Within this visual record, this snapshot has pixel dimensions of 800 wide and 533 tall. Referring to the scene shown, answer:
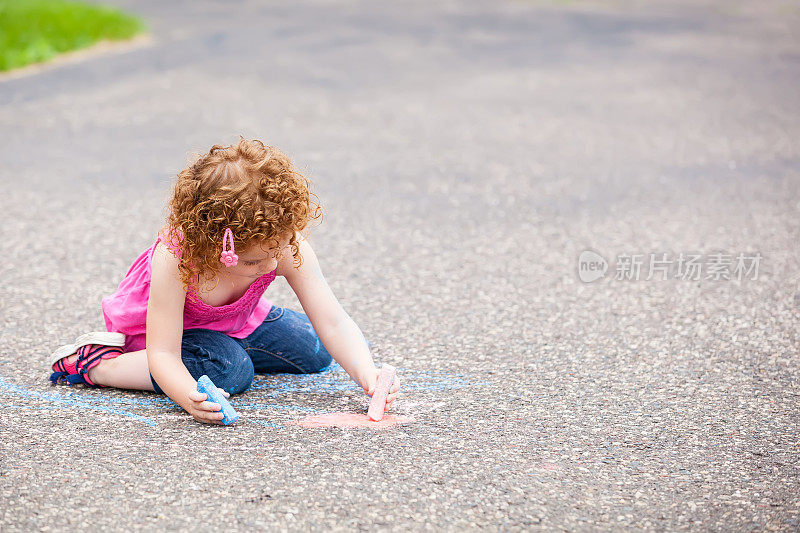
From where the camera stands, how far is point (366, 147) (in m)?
6.22

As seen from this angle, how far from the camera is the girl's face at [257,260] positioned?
244 cm

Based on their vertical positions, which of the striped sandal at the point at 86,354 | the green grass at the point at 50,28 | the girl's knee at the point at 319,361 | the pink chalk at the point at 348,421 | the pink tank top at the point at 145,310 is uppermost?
the green grass at the point at 50,28

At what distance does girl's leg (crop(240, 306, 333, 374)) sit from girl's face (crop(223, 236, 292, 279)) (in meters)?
0.37

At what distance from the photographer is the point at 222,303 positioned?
273cm

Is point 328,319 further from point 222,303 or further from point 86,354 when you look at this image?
point 86,354

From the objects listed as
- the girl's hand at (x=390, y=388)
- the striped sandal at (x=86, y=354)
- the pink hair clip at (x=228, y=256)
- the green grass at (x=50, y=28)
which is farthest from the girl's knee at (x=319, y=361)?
the green grass at (x=50, y=28)

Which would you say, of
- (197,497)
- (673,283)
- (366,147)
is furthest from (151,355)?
(366,147)

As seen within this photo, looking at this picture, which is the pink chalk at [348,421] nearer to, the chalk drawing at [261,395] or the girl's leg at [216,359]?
the chalk drawing at [261,395]

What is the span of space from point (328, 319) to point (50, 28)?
7.86 metres

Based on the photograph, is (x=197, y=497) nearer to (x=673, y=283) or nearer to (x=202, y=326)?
(x=202, y=326)

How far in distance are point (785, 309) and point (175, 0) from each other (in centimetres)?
1266

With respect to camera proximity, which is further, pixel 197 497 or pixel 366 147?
pixel 366 147

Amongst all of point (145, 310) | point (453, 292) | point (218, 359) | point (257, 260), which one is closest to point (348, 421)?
point (218, 359)

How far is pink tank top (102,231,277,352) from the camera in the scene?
2.71 m
